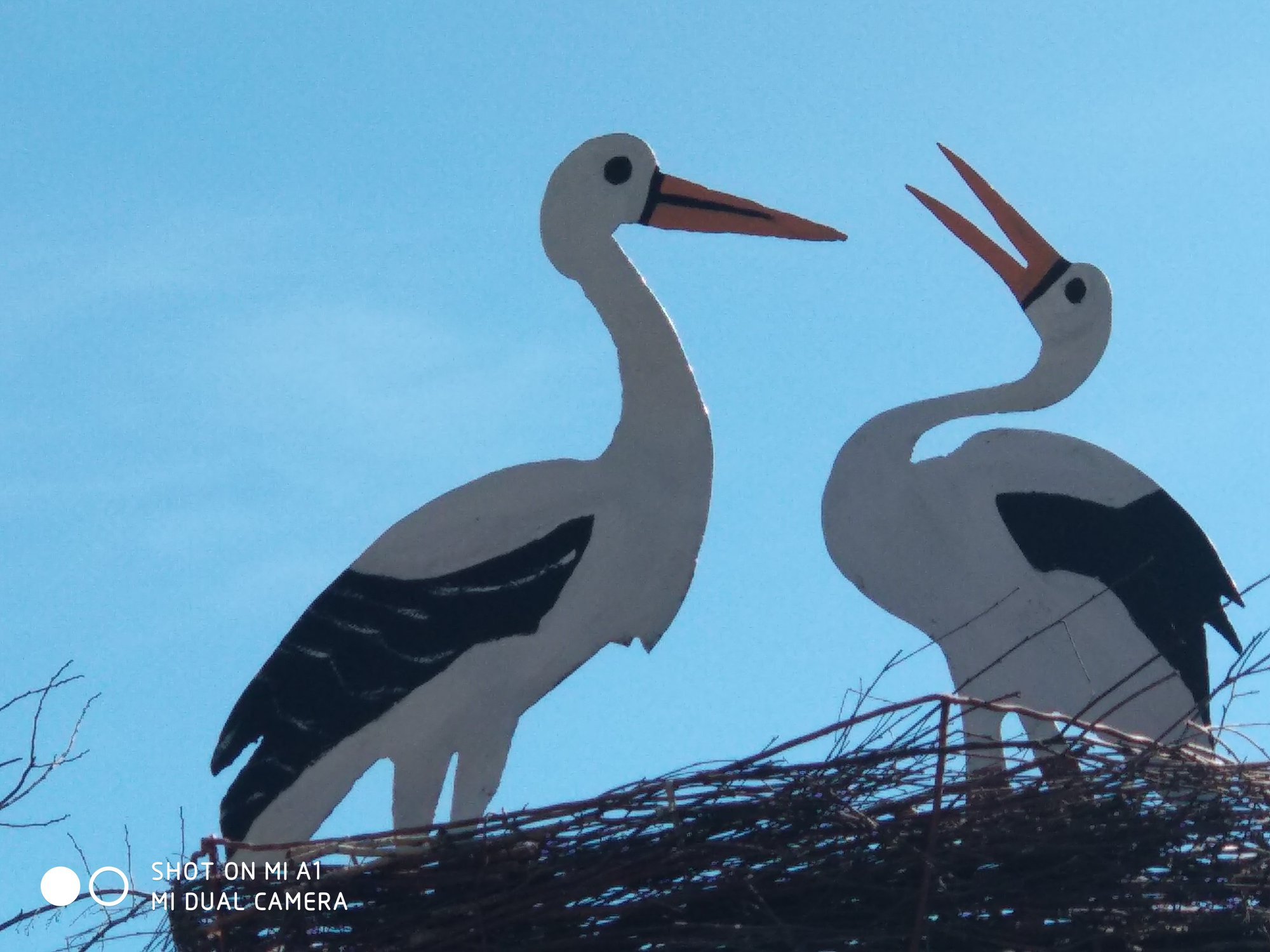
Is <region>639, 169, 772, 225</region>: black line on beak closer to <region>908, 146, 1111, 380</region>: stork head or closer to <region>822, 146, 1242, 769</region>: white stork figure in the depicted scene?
<region>822, 146, 1242, 769</region>: white stork figure

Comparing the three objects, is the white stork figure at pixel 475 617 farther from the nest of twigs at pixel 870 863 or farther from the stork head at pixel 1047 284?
the stork head at pixel 1047 284

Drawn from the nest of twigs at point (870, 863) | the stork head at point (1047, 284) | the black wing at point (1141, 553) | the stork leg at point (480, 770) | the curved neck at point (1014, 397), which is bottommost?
the nest of twigs at point (870, 863)

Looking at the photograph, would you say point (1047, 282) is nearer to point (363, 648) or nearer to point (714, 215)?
point (714, 215)

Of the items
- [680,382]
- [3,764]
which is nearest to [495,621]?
[680,382]

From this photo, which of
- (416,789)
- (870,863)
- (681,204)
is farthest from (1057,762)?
(681,204)

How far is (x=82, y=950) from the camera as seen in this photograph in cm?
495

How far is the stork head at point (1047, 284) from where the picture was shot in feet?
21.2

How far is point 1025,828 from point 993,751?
1146 millimetres

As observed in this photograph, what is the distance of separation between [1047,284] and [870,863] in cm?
222

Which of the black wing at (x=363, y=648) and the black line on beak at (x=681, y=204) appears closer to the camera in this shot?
the black wing at (x=363, y=648)

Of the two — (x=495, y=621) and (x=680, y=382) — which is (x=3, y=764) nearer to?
(x=495, y=621)

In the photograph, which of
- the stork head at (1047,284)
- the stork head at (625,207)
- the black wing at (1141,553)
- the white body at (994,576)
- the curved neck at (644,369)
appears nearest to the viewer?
the curved neck at (644,369)

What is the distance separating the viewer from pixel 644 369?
5.78 m

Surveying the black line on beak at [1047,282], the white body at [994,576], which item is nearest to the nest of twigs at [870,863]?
the white body at [994,576]
